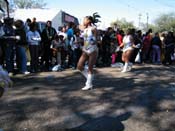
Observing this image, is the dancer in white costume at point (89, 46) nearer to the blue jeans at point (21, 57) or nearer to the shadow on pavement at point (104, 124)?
the shadow on pavement at point (104, 124)

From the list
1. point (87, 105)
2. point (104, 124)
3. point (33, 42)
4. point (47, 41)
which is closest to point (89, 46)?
point (87, 105)

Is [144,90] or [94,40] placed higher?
[94,40]

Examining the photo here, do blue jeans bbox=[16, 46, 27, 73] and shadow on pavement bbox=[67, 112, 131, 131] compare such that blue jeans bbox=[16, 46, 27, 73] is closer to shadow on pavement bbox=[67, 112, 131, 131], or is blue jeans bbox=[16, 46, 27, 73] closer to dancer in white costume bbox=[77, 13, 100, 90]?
dancer in white costume bbox=[77, 13, 100, 90]

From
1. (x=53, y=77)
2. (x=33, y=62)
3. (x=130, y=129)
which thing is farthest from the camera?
(x=33, y=62)

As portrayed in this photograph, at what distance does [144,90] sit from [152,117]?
2.67 metres

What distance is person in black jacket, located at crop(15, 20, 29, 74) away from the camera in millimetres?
12486

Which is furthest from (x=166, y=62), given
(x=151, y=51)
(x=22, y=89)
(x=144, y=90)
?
(x=22, y=89)

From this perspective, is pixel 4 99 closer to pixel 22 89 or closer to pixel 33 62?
pixel 22 89

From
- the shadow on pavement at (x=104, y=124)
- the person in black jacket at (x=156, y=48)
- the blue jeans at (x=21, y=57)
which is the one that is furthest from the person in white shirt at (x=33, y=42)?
the person in black jacket at (x=156, y=48)

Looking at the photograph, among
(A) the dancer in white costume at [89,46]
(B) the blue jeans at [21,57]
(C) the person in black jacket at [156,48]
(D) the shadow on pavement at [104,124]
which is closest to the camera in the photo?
(D) the shadow on pavement at [104,124]

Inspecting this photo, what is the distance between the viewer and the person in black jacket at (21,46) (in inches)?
492

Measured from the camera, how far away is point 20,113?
290 inches

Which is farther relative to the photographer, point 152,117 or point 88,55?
point 88,55

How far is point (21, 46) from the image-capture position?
12.7m
